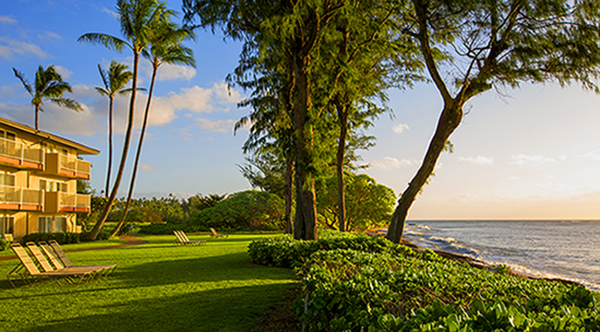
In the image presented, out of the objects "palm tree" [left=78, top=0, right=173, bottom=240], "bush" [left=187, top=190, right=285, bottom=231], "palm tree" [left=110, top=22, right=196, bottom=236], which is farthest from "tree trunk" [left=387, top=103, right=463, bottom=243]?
"bush" [left=187, top=190, right=285, bottom=231]

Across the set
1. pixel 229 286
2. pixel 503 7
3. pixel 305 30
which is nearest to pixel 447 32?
pixel 503 7

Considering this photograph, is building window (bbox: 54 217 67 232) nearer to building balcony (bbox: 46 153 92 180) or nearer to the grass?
building balcony (bbox: 46 153 92 180)

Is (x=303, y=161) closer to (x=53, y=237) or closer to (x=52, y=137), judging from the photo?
(x=53, y=237)

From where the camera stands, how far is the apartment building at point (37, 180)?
22234mm

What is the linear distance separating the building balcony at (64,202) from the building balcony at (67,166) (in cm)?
151

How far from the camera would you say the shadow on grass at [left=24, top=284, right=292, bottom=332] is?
5.41m

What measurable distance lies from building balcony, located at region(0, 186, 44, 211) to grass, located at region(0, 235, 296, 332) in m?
15.8

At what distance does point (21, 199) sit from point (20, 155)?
104 inches

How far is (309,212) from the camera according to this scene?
522 inches

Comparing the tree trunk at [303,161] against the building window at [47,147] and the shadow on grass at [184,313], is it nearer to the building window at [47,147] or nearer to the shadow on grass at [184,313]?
the shadow on grass at [184,313]

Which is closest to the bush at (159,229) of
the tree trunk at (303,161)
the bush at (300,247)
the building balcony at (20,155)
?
the building balcony at (20,155)

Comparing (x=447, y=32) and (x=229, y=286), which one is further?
(x=447, y=32)

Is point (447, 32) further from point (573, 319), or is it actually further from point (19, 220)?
point (19, 220)

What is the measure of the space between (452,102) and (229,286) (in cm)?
875
